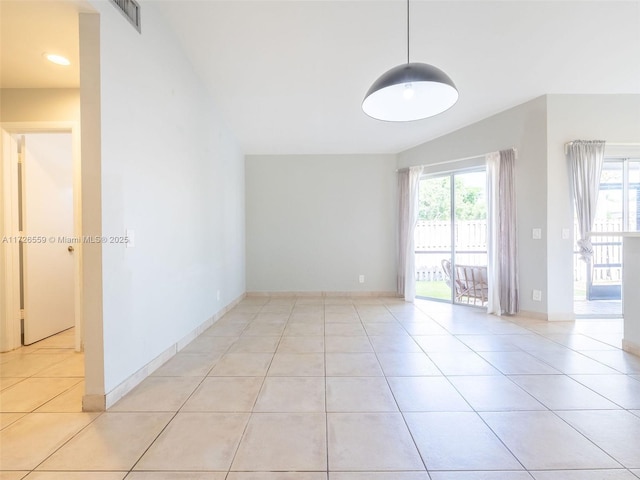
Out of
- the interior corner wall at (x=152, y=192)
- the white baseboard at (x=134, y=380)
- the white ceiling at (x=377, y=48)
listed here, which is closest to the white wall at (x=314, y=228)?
the white ceiling at (x=377, y=48)

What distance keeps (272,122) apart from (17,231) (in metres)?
3.21

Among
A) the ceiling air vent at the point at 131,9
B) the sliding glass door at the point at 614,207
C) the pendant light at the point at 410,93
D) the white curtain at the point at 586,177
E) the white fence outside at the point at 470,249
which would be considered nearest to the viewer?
the pendant light at the point at 410,93

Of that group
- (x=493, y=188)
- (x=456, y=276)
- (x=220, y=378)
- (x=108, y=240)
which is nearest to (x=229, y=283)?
(x=220, y=378)

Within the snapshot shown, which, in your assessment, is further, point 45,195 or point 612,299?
point 612,299

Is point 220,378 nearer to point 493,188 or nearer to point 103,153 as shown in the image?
point 103,153

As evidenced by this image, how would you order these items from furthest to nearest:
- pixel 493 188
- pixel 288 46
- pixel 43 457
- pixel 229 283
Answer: pixel 229 283
pixel 493 188
pixel 288 46
pixel 43 457

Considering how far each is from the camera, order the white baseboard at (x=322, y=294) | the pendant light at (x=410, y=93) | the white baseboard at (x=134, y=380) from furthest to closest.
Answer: the white baseboard at (x=322, y=294)
the white baseboard at (x=134, y=380)
the pendant light at (x=410, y=93)

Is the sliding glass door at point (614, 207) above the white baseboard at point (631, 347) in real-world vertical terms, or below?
above

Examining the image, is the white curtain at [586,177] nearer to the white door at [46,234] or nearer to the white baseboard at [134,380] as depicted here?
the white baseboard at [134,380]

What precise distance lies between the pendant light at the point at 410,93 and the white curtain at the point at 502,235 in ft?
8.78

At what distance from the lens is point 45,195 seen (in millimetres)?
3146

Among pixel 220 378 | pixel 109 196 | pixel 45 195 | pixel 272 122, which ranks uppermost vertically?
pixel 272 122

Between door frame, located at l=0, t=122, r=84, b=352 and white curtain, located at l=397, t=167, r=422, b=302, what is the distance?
4.51 metres

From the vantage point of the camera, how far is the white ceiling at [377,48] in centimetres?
239
